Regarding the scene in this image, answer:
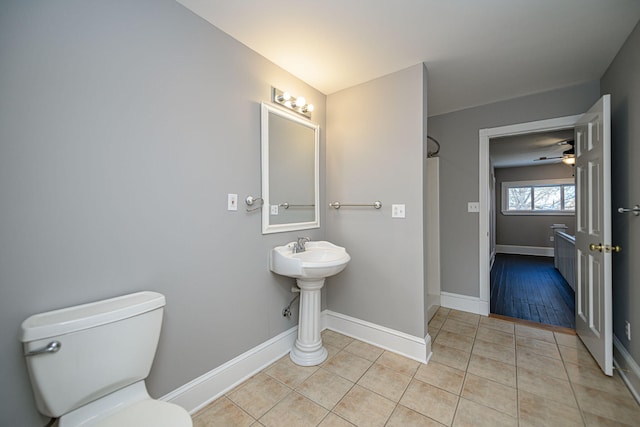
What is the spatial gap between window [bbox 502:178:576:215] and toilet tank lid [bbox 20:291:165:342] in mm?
8029

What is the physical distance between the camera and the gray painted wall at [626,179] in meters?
1.60

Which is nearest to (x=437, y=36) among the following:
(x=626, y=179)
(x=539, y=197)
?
(x=626, y=179)

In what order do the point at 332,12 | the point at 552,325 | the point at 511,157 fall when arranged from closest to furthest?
the point at 332,12
the point at 552,325
the point at 511,157

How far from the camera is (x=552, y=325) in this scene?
2537 mm

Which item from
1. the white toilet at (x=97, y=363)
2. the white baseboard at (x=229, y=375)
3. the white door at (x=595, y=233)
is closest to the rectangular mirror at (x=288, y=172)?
the white baseboard at (x=229, y=375)

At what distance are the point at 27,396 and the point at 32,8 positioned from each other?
4.91 ft

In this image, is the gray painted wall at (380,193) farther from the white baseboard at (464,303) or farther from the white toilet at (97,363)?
the white toilet at (97,363)

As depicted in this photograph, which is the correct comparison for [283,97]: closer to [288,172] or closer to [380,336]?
[288,172]

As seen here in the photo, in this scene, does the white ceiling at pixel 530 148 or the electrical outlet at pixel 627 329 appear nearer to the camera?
the electrical outlet at pixel 627 329

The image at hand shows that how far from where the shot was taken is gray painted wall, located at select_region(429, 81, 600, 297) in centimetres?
268

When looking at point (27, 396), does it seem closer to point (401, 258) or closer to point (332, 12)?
point (401, 258)

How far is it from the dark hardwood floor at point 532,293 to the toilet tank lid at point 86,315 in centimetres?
339

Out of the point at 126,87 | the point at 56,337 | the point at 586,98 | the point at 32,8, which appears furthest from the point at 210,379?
the point at 586,98

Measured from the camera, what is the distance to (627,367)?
1667 millimetres
